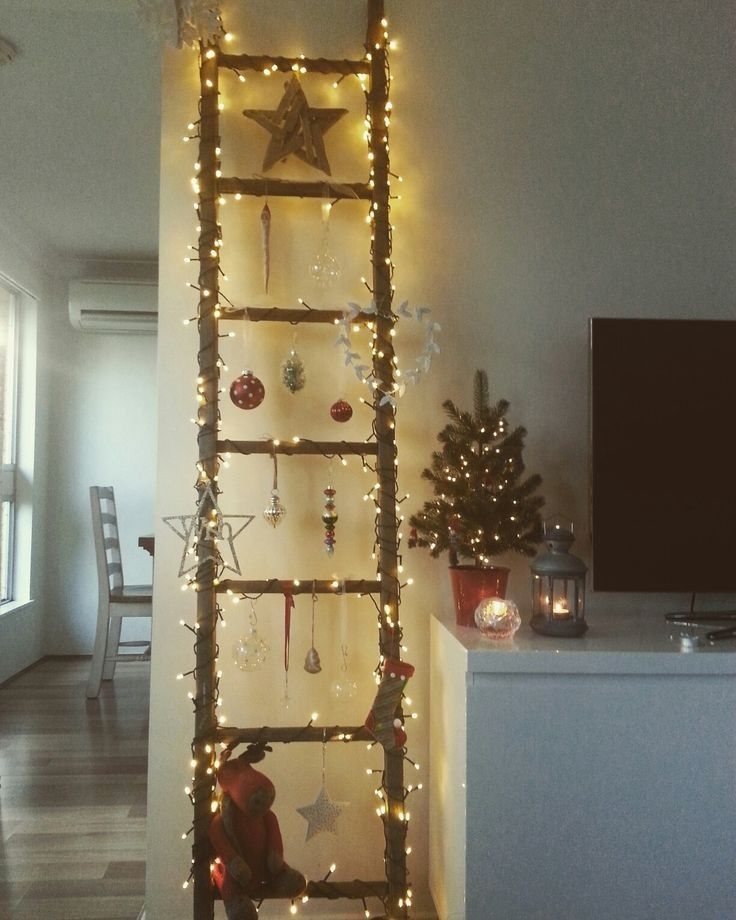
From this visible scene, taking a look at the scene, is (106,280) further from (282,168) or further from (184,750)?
(184,750)

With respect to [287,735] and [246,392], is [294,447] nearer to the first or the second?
[246,392]

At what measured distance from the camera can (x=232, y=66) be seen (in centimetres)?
198

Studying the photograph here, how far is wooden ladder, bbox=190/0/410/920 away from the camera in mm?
1829

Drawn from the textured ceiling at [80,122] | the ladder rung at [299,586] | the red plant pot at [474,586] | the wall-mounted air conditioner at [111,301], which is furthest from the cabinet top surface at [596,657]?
the wall-mounted air conditioner at [111,301]

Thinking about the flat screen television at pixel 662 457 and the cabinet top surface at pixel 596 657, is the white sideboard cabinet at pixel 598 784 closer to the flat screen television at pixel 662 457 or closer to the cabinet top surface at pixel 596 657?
the cabinet top surface at pixel 596 657

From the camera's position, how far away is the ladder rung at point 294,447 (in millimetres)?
1877

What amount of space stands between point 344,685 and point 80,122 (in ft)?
8.45

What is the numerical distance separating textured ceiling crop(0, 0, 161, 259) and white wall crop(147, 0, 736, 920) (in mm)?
635

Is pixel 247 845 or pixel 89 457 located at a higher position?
pixel 89 457

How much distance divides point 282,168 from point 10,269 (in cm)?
296

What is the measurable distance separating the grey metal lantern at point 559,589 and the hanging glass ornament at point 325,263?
84 cm

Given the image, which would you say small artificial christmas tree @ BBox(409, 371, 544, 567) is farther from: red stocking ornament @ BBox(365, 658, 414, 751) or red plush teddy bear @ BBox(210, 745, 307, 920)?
red plush teddy bear @ BBox(210, 745, 307, 920)

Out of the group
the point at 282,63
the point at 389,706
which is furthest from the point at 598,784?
the point at 282,63

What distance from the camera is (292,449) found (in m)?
1.89
